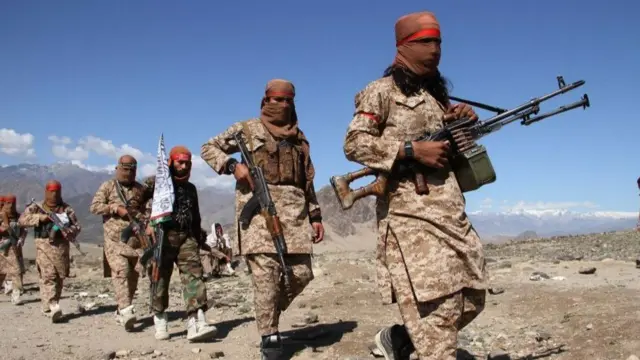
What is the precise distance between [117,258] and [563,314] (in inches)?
203

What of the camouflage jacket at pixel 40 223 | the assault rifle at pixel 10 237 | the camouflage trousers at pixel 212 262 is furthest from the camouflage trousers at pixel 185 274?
the camouflage trousers at pixel 212 262

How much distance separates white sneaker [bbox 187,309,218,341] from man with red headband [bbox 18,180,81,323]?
299cm

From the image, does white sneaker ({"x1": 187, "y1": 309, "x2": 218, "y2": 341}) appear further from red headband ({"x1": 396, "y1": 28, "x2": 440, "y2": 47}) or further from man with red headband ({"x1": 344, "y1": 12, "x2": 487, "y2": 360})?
red headband ({"x1": 396, "y1": 28, "x2": 440, "y2": 47})

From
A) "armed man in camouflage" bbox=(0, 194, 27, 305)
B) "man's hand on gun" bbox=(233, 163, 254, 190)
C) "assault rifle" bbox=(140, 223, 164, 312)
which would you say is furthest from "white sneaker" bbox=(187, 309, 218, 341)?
"armed man in camouflage" bbox=(0, 194, 27, 305)

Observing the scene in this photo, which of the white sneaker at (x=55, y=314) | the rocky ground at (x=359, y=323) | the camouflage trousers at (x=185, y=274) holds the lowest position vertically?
the rocky ground at (x=359, y=323)

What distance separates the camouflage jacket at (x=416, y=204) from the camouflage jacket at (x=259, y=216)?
170 cm

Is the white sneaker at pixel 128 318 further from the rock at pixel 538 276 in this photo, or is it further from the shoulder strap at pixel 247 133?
the rock at pixel 538 276

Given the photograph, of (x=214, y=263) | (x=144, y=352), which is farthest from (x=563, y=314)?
(x=214, y=263)

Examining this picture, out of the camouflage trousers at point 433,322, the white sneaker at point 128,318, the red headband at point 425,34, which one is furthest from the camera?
the white sneaker at point 128,318

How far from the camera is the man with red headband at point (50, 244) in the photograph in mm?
8117

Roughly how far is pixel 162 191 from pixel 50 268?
319cm

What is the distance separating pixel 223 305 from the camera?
330 inches

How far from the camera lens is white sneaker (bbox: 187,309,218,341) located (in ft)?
19.4

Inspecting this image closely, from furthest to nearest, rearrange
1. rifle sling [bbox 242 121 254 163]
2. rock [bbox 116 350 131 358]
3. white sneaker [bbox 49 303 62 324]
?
white sneaker [bbox 49 303 62 324] → rock [bbox 116 350 131 358] → rifle sling [bbox 242 121 254 163]
